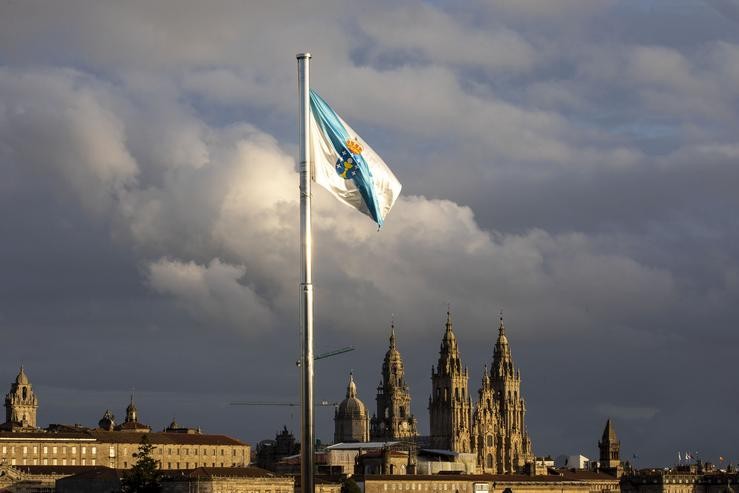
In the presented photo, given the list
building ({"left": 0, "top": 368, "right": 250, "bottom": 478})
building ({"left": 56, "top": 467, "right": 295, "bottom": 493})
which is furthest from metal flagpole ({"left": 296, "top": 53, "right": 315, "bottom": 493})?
building ({"left": 0, "top": 368, "right": 250, "bottom": 478})

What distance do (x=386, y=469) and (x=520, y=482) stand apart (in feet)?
62.0

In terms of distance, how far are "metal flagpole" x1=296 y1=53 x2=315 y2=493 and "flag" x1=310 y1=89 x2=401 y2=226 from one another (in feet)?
1.53

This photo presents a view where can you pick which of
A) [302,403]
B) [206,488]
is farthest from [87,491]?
[302,403]

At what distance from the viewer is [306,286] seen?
27188 mm

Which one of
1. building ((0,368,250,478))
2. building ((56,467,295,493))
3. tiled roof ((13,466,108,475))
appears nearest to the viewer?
building ((56,467,295,493))

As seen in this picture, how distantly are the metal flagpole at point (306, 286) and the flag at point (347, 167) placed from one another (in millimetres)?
466

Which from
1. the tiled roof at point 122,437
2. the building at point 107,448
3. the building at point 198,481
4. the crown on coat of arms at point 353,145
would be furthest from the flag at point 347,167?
the tiled roof at point 122,437

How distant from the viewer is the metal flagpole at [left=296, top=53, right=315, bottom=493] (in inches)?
1073

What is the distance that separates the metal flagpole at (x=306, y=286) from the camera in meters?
27.3

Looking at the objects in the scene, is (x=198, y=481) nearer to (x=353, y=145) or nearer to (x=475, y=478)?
(x=475, y=478)

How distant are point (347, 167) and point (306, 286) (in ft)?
8.76

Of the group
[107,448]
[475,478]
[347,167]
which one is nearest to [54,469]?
[107,448]

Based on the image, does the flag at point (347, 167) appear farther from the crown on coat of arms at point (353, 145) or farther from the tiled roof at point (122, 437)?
the tiled roof at point (122, 437)

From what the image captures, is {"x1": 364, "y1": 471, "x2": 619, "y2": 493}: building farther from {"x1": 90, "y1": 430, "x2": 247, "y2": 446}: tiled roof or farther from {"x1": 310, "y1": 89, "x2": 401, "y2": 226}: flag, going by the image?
{"x1": 310, "y1": 89, "x2": 401, "y2": 226}: flag
